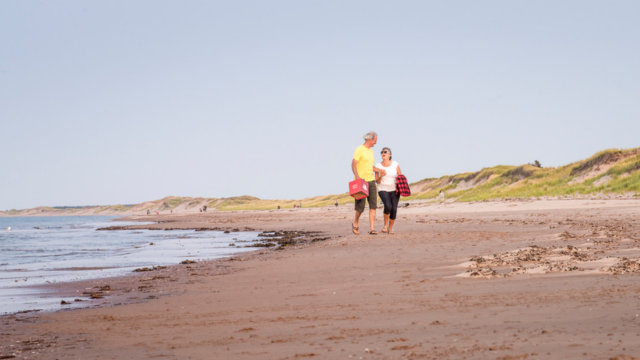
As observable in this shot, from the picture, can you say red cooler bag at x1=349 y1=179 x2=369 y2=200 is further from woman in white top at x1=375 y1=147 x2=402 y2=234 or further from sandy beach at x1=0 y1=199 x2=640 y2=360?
sandy beach at x1=0 y1=199 x2=640 y2=360

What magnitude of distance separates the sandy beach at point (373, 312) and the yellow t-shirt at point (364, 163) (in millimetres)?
3445

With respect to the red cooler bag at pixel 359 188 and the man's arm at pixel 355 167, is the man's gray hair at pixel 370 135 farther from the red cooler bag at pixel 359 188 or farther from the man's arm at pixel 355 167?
the red cooler bag at pixel 359 188

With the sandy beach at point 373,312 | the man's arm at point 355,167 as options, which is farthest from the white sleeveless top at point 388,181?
the sandy beach at point 373,312

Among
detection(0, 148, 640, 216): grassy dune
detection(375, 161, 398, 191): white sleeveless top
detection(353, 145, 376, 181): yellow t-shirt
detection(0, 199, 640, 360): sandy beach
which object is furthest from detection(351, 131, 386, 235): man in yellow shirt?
detection(0, 148, 640, 216): grassy dune

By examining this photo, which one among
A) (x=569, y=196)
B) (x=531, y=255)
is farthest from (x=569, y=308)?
(x=569, y=196)

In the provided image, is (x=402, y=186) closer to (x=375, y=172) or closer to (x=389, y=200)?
(x=389, y=200)

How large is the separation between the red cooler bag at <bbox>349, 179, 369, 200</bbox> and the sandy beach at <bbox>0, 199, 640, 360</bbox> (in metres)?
3.03

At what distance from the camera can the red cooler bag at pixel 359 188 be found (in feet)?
36.6

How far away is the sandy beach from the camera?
3.17 meters

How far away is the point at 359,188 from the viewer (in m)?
11.1

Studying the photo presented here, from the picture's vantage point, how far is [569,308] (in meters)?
3.83

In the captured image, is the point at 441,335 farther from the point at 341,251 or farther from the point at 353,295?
the point at 341,251

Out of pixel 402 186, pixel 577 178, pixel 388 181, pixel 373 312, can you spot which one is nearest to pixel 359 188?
pixel 388 181

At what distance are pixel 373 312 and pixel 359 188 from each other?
687 cm
